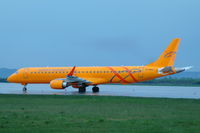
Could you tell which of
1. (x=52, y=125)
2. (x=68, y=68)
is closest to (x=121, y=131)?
(x=52, y=125)

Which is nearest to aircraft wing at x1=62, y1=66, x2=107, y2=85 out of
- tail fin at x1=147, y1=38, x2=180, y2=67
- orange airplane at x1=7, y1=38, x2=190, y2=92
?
orange airplane at x1=7, y1=38, x2=190, y2=92

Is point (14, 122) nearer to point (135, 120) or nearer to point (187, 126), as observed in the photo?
point (135, 120)

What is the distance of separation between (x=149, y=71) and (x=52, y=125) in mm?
25661

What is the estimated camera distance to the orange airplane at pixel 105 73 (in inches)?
1517

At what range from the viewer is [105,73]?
41.1 metres

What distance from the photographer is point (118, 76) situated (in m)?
40.4

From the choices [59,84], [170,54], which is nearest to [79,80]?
[59,84]

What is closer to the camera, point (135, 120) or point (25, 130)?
point (25, 130)

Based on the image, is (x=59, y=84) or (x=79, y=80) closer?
(x=59, y=84)

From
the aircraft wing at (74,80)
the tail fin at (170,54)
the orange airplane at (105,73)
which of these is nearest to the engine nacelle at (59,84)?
the orange airplane at (105,73)

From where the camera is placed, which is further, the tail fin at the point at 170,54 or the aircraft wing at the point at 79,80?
the aircraft wing at the point at 79,80

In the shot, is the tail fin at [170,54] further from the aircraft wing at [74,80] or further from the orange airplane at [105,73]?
the aircraft wing at [74,80]

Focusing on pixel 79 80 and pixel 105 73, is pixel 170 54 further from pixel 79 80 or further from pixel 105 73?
pixel 79 80

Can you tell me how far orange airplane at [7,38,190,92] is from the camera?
38.5 meters
